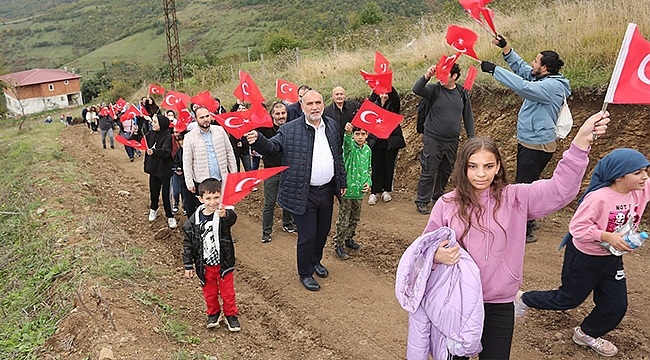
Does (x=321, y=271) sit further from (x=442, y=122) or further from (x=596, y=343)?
(x=596, y=343)

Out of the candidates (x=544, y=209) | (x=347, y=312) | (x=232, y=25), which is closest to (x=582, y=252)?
(x=544, y=209)

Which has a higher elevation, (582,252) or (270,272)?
(582,252)

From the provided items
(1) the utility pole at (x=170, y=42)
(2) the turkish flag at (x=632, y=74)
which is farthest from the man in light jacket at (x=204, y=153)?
(1) the utility pole at (x=170, y=42)

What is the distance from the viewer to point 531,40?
8977mm

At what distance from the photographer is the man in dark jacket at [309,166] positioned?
4.84 meters

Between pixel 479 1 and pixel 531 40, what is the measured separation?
494 centimetres

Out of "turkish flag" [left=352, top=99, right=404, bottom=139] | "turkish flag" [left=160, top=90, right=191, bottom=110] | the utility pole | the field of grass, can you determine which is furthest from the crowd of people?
the utility pole

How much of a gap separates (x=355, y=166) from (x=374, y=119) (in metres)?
0.62

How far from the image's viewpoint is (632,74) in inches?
113

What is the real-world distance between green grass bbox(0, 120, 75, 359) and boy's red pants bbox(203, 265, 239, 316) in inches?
64.5

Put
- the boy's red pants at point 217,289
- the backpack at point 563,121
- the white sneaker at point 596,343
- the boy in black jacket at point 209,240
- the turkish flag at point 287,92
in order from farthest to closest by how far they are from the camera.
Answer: the turkish flag at point 287,92, the backpack at point 563,121, the boy's red pants at point 217,289, the boy in black jacket at point 209,240, the white sneaker at point 596,343

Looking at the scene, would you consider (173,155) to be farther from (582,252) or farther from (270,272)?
(582,252)

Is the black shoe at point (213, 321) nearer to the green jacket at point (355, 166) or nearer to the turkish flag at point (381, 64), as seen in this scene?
the green jacket at point (355, 166)

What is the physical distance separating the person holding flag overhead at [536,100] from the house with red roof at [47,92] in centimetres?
7070
